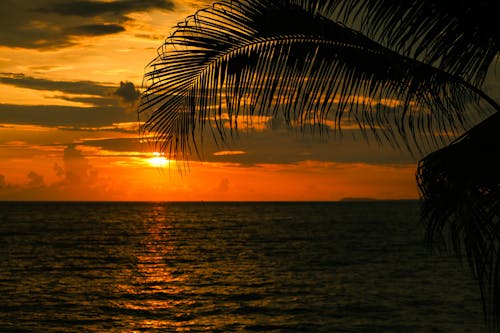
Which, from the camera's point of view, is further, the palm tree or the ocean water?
the ocean water

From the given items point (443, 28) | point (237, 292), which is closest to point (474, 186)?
point (443, 28)

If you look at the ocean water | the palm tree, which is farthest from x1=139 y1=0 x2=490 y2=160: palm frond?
the ocean water

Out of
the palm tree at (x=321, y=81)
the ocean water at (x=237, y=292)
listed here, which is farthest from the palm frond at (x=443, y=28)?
the ocean water at (x=237, y=292)

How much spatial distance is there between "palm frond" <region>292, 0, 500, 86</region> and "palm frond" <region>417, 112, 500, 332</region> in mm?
513

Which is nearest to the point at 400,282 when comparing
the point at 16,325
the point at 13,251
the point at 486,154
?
the point at 16,325

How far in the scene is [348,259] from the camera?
136 ft

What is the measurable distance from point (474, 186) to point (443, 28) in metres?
1.21

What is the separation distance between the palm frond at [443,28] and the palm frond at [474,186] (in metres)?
0.51

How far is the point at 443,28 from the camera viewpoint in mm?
3859

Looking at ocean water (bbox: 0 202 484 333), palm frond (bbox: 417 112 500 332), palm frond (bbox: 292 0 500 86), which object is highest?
palm frond (bbox: 292 0 500 86)

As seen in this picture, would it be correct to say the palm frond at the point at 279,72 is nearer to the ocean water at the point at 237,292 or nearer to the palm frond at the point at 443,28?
the palm frond at the point at 443,28

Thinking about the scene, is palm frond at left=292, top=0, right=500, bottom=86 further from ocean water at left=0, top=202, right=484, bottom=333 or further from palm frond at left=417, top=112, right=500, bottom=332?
ocean water at left=0, top=202, right=484, bottom=333

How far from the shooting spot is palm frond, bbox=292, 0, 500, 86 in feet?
12.1

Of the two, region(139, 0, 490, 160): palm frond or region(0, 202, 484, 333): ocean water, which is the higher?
region(139, 0, 490, 160): palm frond
